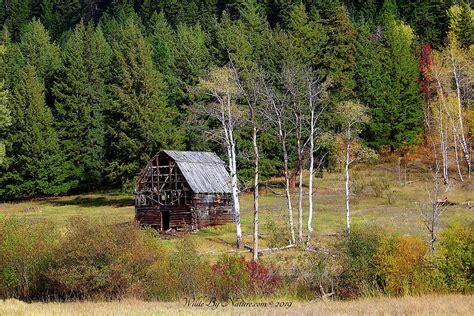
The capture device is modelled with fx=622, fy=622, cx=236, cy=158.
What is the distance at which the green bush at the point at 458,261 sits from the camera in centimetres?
2497

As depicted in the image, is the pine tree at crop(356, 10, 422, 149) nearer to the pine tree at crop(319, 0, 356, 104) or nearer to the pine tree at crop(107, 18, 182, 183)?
the pine tree at crop(319, 0, 356, 104)

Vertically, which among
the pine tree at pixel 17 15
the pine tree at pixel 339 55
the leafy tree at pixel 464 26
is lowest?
the pine tree at pixel 339 55

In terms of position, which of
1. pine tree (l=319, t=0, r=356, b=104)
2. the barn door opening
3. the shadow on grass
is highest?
pine tree (l=319, t=0, r=356, b=104)

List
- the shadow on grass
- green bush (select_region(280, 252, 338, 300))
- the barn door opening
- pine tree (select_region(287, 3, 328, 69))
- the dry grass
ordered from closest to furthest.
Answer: the dry grass, green bush (select_region(280, 252, 338, 300)), the barn door opening, the shadow on grass, pine tree (select_region(287, 3, 328, 69))

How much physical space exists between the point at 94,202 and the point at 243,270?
35019 mm

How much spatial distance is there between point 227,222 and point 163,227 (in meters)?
4.86

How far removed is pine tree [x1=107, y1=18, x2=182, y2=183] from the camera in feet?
180

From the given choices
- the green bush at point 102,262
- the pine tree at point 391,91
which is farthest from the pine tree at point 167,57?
the green bush at point 102,262

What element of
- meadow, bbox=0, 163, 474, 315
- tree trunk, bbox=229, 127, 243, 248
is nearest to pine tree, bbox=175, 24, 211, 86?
tree trunk, bbox=229, 127, 243, 248

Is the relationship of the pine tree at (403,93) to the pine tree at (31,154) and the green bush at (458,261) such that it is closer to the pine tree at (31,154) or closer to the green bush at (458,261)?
the pine tree at (31,154)

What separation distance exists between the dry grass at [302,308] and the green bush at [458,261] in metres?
1.99

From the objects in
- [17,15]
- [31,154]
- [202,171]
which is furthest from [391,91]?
[17,15]

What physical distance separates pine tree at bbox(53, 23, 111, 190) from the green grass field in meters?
3.22

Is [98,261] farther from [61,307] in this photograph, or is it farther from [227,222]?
[227,222]
